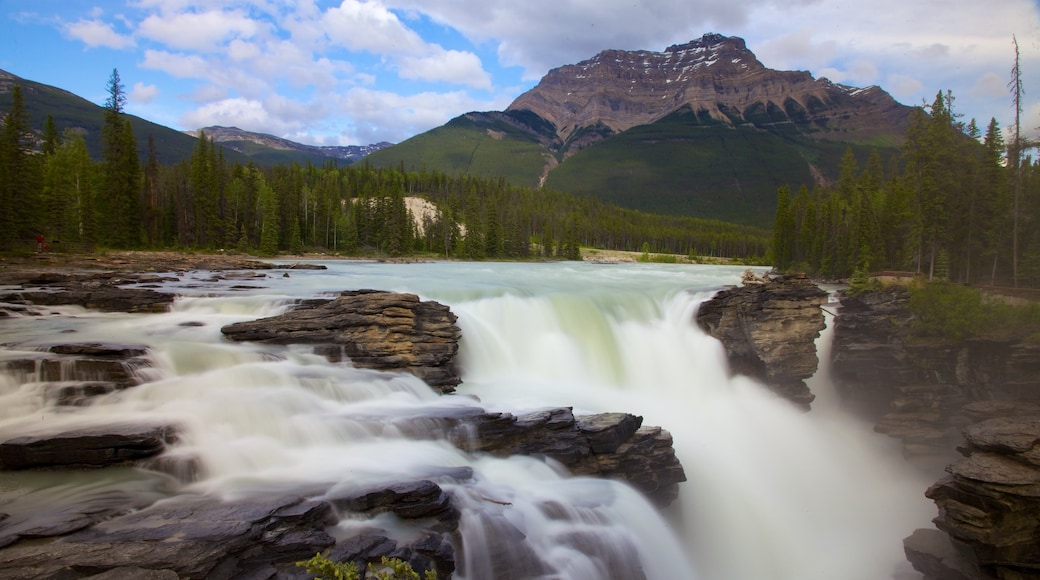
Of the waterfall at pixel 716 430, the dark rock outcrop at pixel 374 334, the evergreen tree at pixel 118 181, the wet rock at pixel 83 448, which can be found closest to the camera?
the wet rock at pixel 83 448

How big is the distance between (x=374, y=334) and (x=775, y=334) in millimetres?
17702

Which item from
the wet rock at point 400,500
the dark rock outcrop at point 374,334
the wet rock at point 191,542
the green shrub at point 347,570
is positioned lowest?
the wet rock at point 400,500

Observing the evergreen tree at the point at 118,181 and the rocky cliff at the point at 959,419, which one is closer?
the rocky cliff at the point at 959,419

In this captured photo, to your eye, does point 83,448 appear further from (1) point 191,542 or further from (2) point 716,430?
(2) point 716,430

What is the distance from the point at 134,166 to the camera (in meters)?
62.0

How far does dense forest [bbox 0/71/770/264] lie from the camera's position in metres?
45.2

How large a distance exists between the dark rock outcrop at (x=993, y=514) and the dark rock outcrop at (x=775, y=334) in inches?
386

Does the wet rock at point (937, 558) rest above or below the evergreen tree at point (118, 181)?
below

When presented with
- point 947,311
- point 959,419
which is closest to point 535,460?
point 959,419

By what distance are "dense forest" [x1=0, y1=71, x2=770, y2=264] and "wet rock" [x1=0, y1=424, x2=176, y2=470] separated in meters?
39.9

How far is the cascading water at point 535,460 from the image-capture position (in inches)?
399

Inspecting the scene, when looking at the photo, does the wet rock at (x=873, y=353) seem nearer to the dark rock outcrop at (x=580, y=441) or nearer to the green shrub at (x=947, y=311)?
the green shrub at (x=947, y=311)

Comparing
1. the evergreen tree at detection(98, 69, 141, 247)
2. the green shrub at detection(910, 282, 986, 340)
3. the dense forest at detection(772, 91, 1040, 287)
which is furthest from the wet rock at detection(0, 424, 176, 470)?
the evergreen tree at detection(98, 69, 141, 247)

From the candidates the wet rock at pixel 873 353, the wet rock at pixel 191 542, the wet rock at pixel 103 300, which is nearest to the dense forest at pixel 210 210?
the wet rock at pixel 103 300
